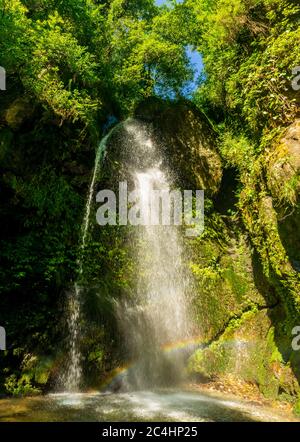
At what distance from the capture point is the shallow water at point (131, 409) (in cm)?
539

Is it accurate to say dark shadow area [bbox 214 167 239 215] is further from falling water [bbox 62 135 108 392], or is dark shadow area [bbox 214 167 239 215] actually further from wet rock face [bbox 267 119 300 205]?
falling water [bbox 62 135 108 392]

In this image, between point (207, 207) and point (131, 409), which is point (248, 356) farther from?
point (207, 207)

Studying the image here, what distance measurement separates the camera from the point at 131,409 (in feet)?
19.4

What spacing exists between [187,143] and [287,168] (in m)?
4.52

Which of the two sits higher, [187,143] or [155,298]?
[187,143]

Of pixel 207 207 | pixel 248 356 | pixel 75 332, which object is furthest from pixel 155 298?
pixel 207 207

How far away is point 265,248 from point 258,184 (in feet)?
4.88

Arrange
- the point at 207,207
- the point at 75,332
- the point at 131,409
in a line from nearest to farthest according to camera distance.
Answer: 1. the point at 131,409
2. the point at 75,332
3. the point at 207,207

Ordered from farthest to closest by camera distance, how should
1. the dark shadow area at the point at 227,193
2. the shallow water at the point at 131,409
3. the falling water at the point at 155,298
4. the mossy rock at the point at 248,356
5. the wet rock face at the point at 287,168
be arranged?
the dark shadow area at the point at 227,193 → the falling water at the point at 155,298 → the mossy rock at the point at 248,356 → the wet rock face at the point at 287,168 → the shallow water at the point at 131,409

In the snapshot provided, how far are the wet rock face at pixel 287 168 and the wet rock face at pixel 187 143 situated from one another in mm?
3078

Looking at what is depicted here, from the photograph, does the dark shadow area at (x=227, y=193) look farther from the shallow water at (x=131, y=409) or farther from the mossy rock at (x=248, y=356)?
the shallow water at (x=131, y=409)

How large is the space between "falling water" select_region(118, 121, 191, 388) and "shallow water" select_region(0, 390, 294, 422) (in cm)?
94

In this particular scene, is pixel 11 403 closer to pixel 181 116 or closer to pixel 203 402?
pixel 203 402

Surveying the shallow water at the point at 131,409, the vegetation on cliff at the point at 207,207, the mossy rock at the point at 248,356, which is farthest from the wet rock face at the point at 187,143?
the shallow water at the point at 131,409
